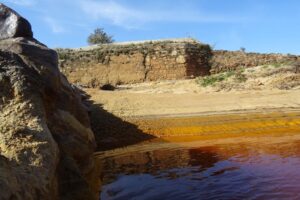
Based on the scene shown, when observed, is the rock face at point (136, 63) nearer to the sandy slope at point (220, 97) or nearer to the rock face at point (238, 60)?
the rock face at point (238, 60)

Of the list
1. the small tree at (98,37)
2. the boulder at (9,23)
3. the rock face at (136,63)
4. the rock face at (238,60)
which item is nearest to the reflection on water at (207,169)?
the boulder at (9,23)

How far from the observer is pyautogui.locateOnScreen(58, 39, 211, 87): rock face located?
16.4m

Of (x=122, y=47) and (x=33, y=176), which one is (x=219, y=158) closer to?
(x=33, y=176)

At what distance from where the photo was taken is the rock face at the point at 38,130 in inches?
93.4

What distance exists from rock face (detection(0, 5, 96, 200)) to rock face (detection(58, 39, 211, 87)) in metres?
12.2

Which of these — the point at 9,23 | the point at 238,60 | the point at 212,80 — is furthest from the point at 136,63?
the point at 9,23

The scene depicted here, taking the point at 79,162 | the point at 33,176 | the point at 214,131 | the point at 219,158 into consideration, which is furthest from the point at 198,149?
the point at 33,176

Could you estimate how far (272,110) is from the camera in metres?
9.68

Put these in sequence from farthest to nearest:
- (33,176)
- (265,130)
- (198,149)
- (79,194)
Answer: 1. (265,130)
2. (198,149)
3. (79,194)
4. (33,176)

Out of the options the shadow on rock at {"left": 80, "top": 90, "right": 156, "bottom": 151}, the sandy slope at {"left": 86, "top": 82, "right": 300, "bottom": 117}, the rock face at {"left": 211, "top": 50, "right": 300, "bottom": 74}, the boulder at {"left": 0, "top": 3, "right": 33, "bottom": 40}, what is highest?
the rock face at {"left": 211, "top": 50, "right": 300, "bottom": 74}

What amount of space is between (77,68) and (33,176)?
1489 centimetres

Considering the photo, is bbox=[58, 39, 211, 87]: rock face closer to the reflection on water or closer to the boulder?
the reflection on water

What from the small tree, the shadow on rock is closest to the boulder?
the shadow on rock

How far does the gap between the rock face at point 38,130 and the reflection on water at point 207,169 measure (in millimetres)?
991
